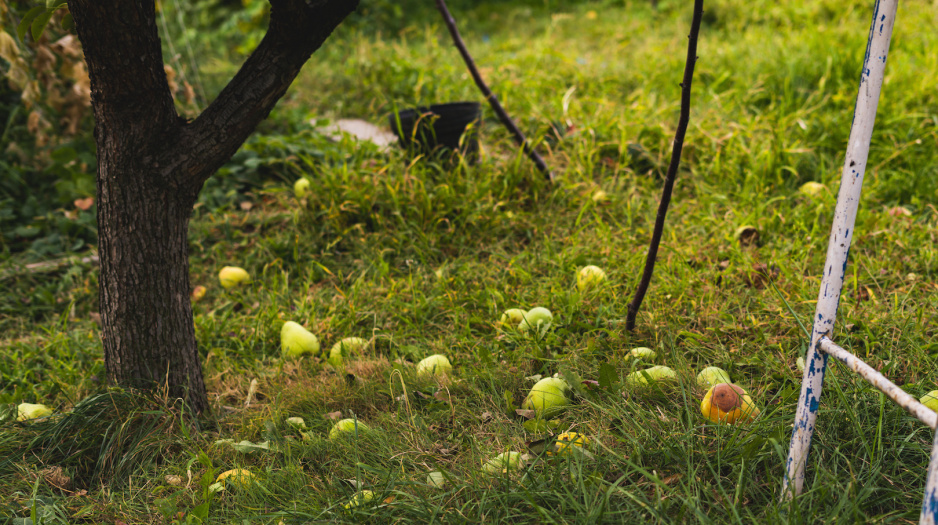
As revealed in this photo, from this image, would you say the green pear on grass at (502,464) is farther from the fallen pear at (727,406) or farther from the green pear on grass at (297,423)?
the green pear on grass at (297,423)

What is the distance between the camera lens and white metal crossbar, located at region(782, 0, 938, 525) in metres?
0.96

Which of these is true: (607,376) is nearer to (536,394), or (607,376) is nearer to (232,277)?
(536,394)

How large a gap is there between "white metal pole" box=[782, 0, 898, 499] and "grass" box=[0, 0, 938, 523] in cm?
12

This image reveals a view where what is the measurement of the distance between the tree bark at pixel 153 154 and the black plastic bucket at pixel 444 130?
5.10 feet

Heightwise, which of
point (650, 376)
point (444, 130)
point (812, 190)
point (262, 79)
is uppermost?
point (262, 79)

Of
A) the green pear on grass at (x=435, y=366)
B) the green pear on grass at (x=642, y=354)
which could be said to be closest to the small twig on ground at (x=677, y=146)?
the green pear on grass at (x=642, y=354)

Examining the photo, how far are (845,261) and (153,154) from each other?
5.49 feet

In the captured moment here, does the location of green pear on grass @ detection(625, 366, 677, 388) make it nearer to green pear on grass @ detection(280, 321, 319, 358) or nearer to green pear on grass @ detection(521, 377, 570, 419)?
green pear on grass @ detection(521, 377, 570, 419)

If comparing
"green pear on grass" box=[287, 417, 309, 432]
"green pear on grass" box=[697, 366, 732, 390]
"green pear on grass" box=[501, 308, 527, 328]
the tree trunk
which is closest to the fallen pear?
"green pear on grass" box=[697, 366, 732, 390]

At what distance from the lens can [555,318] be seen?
6.75 ft

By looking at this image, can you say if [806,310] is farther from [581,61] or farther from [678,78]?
[581,61]

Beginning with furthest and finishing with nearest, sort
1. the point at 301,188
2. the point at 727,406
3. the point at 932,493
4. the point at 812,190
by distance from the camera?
the point at 301,188
the point at 812,190
the point at 727,406
the point at 932,493

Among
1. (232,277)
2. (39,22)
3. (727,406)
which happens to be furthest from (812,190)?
(39,22)

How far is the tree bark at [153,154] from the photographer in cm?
145
